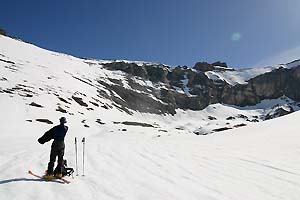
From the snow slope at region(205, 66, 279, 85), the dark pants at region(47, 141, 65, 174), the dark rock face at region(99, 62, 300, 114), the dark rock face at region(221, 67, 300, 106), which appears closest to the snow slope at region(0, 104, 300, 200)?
the dark pants at region(47, 141, 65, 174)

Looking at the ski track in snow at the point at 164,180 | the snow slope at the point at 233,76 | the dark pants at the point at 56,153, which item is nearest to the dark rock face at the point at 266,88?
the snow slope at the point at 233,76

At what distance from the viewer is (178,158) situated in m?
13.9

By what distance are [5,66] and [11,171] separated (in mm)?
91710

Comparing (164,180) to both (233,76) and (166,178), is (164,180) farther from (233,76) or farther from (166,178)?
(233,76)

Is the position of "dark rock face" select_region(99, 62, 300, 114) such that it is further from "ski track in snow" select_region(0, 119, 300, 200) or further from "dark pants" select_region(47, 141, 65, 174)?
"dark pants" select_region(47, 141, 65, 174)

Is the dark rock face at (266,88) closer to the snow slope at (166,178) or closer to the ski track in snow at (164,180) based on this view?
the snow slope at (166,178)

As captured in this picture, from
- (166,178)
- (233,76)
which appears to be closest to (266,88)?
(233,76)

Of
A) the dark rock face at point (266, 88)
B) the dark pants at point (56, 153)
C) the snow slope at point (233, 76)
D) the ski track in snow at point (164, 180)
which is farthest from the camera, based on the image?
the snow slope at point (233, 76)

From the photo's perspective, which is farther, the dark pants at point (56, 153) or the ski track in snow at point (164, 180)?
the dark pants at point (56, 153)

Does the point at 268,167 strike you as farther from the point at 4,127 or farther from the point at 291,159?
the point at 4,127

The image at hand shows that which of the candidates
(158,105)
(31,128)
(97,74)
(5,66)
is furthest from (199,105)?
(31,128)

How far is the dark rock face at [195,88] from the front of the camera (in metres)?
143

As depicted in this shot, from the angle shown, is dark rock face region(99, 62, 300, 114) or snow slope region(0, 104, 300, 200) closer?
snow slope region(0, 104, 300, 200)

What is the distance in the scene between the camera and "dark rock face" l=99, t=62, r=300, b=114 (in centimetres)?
14288
